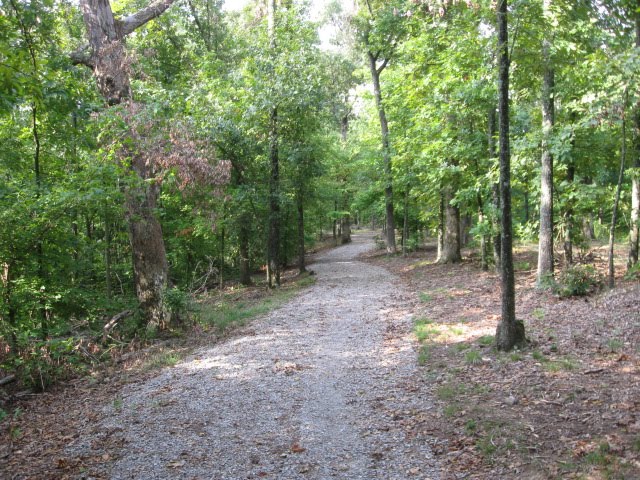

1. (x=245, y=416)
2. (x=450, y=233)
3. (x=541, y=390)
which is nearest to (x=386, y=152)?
(x=450, y=233)

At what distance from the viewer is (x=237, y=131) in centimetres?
1510

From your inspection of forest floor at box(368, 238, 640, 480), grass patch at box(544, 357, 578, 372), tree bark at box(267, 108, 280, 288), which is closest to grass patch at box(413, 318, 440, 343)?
forest floor at box(368, 238, 640, 480)

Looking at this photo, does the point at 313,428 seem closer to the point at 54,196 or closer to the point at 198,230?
the point at 54,196

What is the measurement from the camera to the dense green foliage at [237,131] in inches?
301

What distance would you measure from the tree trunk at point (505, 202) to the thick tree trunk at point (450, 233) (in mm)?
11501

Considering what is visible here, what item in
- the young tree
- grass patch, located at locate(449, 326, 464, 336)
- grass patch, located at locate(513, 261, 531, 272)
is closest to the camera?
grass patch, located at locate(449, 326, 464, 336)

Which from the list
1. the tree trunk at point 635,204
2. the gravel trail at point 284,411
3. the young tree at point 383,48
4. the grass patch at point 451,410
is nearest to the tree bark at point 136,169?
the gravel trail at point 284,411

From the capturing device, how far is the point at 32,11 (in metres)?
8.37

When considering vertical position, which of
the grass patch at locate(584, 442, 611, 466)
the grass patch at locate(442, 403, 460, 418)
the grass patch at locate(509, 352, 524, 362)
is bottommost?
the grass patch at locate(442, 403, 460, 418)

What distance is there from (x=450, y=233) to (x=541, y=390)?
13.6 meters

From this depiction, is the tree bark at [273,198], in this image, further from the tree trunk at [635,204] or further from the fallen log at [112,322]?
the tree trunk at [635,204]

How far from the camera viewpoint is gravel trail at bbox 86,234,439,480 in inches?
179

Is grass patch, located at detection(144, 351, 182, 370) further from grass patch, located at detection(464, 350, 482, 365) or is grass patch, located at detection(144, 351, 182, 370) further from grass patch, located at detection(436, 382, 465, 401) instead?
grass patch, located at detection(464, 350, 482, 365)

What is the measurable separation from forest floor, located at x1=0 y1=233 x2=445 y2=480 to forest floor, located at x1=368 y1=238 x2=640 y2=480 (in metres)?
0.35
